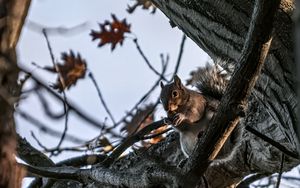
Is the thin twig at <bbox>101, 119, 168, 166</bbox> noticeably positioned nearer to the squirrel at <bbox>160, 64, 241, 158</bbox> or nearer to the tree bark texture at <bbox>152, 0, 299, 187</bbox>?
the squirrel at <bbox>160, 64, 241, 158</bbox>

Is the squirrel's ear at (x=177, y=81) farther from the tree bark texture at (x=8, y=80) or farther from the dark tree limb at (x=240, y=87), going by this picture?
the tree bark texture at (x=8, y=80)

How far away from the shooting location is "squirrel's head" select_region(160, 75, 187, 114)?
3303mm

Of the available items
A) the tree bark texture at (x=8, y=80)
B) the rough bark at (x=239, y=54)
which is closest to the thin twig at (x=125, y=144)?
the rough bark at (x=239, y=54)

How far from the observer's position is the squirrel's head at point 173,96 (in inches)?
130

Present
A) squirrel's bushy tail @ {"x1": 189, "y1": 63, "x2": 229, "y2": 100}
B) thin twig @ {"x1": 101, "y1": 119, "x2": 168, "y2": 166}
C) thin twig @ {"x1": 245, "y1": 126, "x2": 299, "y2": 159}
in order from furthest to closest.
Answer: squirrel's bushy tail @ {"x1": 189, "y1": 63, "x2": 229, "y2": 100} → thin twig @ {"x1": 101, "y1": 119, "x2": 168, "y2": 166} → thin twig @ {"x1": 245, "y1": 126, "x2": 299, "y2": 159}

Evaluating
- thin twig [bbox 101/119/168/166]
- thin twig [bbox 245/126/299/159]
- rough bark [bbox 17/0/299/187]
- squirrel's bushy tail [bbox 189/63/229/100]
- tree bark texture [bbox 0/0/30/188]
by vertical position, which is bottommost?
tree bark texture [bbox 0/0/30/188]

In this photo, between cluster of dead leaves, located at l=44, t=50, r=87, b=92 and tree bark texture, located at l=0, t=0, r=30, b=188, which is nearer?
tree bark texture, located at l=0, t=0, r=30, b=188

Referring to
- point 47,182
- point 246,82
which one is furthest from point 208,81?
point 246,82

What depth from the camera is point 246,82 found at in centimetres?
143

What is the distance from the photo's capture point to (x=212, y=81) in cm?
302

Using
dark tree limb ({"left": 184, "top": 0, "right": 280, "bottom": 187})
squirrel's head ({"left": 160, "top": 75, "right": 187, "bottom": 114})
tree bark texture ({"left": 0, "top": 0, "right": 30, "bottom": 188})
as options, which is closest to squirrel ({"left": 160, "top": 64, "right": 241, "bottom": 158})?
squirrel's head ({"left": 160, "top": 75, "right": 187, "bottom": 114})

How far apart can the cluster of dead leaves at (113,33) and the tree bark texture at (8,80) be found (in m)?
3.25

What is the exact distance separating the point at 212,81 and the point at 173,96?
38cm

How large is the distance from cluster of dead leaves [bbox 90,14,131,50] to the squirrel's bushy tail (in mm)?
1045
